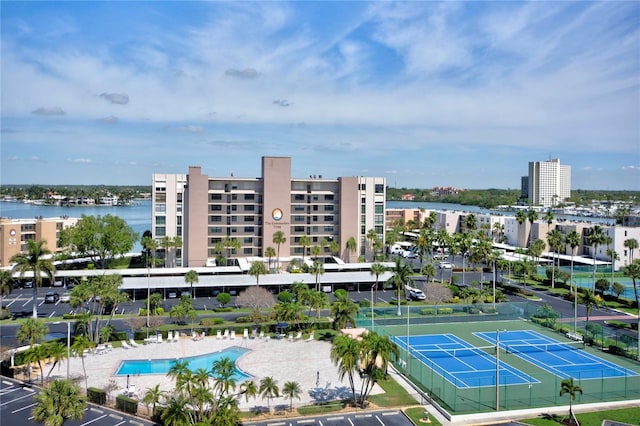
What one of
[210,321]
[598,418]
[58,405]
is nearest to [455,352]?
[598,418]

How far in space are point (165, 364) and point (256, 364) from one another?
302 inches

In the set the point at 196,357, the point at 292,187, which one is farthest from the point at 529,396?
the point at 292,187

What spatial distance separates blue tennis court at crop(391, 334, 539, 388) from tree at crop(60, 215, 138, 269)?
5072 cm

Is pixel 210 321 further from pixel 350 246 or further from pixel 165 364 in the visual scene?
pixel 350 246

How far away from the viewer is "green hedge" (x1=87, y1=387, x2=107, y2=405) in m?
33.8

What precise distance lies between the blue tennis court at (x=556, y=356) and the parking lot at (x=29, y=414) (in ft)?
A: 107

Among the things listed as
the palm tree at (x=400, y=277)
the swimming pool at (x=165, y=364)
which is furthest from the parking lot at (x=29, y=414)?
the palm tree at (x=400, y=277)

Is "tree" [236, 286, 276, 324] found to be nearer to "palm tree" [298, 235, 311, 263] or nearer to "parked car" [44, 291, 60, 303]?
"parked car" [44, 291, 60, 303]

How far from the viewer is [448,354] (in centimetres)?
4578

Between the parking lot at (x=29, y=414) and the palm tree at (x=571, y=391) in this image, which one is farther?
the palm tree at (x=571, y=391)

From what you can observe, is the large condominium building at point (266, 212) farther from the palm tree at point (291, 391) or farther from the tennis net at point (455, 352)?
the palm tree at point (291, 391)

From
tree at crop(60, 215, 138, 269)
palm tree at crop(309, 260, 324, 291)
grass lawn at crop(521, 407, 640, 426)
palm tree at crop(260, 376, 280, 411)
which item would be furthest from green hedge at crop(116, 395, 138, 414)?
tree at crop(60, 215, 138, 269)

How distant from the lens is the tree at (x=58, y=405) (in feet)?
88.1

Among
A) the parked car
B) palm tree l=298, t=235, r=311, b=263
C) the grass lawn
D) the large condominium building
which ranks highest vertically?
the large condominium building
